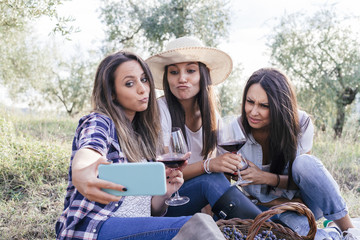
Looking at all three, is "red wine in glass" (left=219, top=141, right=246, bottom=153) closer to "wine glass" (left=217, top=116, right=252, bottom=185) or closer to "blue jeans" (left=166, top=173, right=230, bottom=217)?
"wine glass" (left=217, top=116, right=252, bottom=185)

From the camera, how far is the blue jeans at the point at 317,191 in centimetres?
288

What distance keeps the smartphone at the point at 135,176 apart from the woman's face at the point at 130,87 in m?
1.09

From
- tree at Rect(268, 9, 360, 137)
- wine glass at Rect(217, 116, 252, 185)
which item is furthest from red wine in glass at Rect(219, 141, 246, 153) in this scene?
tree at Rect(268, 9, 360, 137)

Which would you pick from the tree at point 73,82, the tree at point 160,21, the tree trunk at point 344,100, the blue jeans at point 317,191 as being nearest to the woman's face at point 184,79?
the blue jeans at point 317,191

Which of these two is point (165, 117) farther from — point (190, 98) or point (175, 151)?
point (175, 151)

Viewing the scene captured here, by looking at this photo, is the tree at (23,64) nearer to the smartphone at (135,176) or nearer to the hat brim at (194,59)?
the hat brim at (194,59)

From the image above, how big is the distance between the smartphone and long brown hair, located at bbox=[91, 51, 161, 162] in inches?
31.1

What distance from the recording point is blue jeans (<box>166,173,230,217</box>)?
2771mm

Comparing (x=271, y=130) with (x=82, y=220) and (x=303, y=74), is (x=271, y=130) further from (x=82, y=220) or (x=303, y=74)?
(x=303, y=74)

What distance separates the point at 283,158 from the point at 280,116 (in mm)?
426

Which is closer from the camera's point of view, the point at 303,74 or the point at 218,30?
the point at 303,74

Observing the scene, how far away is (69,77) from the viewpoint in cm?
1708

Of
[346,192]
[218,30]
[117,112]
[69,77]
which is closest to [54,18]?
[117,112]

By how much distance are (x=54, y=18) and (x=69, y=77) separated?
43.6ft
